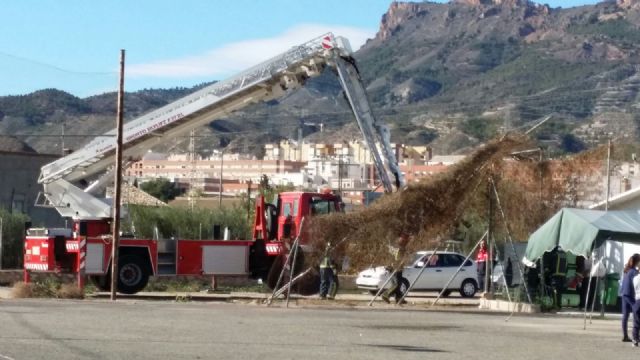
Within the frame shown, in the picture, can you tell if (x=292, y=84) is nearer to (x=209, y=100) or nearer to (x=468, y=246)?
(x=209, y=100)

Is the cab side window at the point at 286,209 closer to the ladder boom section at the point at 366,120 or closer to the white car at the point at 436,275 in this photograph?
the ladder boom section at the point at 366,120

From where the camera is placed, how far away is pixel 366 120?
37.4m

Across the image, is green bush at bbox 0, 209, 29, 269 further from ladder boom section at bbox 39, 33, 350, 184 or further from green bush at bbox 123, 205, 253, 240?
ladder boom section at bbox 39, 33, 350, 184

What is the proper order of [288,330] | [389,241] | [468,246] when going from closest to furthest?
1. [288,330]
2. [389,241]
3. [468,246]

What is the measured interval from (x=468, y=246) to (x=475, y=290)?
42.9 ft

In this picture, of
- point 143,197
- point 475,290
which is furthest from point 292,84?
point 143,197

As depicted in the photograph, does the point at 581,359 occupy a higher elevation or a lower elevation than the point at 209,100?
lower

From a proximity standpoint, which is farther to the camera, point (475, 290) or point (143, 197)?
point (143, 197)

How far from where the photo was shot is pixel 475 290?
4153 centimetres

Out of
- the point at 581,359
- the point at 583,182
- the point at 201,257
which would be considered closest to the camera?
the point at 581,359

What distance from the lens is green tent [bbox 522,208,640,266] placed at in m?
27.4

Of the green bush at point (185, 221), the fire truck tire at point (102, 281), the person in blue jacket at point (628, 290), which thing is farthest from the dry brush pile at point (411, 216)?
the green bush at point (185, 221)

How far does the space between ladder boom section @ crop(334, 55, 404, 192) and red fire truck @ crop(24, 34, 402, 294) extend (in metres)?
0.03

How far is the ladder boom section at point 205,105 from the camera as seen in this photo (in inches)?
1471
